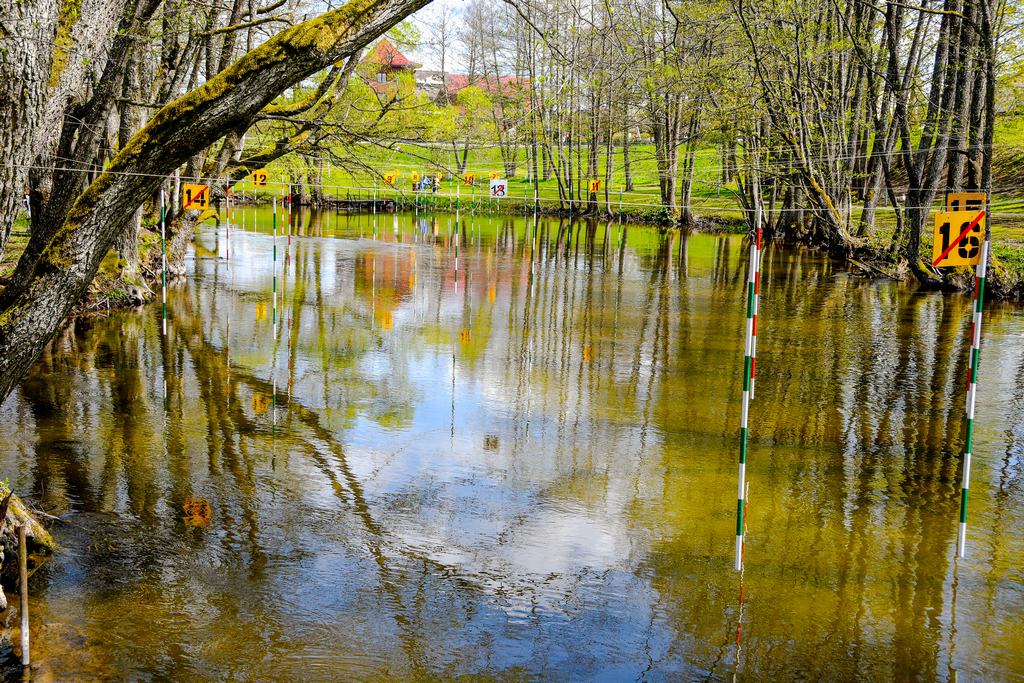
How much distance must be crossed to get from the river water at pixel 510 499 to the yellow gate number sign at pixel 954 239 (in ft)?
5.38

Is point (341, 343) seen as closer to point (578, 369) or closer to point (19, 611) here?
point (578, 369)

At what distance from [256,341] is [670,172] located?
38.7 meters

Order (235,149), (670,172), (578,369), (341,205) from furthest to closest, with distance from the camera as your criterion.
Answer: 1. (341,205)
2. (670,172)
3. (235,149)
4. (578,369)

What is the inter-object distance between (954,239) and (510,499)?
32.9ft

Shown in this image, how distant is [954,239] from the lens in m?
15.6

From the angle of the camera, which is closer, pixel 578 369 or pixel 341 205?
pixel 578 369

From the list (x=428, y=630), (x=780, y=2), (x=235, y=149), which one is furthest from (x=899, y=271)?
(x=428, y=630)

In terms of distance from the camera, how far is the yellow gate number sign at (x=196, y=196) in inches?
829

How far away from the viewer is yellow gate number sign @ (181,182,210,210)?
21.0 m

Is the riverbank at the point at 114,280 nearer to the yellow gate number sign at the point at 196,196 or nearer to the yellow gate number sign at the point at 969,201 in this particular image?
the yellow gate number sign at the point at 196,196

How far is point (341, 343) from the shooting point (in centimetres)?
1611

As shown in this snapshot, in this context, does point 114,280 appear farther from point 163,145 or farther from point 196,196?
point 163,145

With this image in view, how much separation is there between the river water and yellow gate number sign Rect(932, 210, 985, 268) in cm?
164

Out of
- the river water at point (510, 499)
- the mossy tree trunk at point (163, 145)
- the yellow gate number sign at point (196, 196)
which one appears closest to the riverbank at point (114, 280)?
the river water at point (510, 499)
